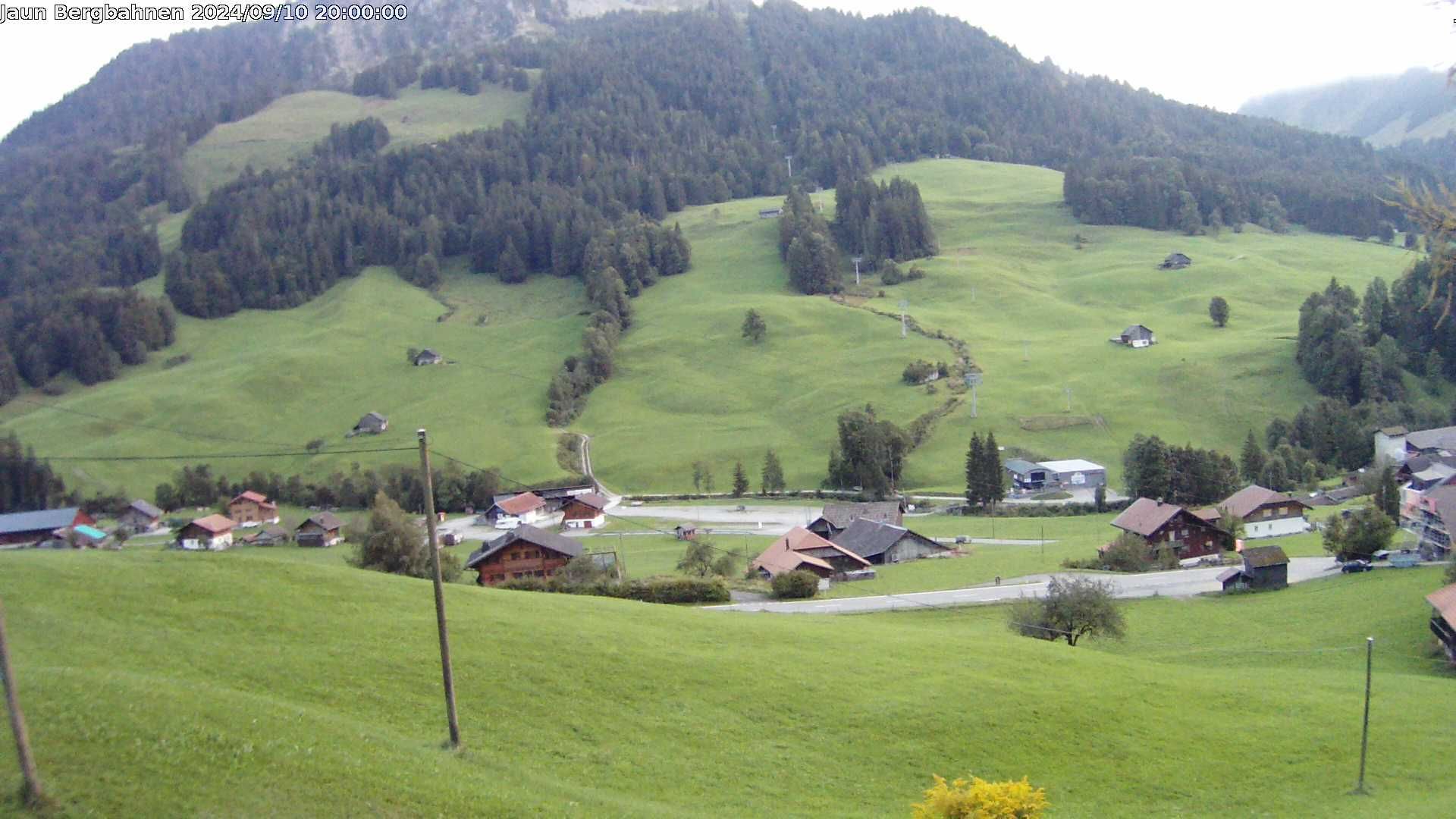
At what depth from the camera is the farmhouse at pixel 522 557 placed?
66062 millimetres

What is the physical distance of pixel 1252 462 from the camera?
85062 mm

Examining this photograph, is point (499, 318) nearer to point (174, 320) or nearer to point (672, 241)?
point (672, 241)

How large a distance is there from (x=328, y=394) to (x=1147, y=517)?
319 feet

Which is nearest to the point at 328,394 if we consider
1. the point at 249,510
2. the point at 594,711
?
the point at 249,510

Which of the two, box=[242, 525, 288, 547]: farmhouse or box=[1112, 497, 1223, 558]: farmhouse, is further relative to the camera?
box=[242, 525, 288, 547]: farmhouse

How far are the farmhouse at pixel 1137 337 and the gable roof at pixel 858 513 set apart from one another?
50.4 metres

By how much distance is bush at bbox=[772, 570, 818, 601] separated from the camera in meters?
55.0

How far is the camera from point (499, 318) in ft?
500

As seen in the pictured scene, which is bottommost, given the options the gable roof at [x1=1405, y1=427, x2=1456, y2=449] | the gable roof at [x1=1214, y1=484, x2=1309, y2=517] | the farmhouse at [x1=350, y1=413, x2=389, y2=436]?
the gable roof at [x1=1214, y1=484, x2=1309, y2=517]

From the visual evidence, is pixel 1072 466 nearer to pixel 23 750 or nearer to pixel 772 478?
pixel 772 478

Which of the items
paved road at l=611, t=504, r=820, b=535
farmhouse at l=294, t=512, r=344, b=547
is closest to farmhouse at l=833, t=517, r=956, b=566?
paved road at l=611, t=504, r=820, b=535

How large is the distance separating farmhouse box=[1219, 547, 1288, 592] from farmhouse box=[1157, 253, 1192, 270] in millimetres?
103974

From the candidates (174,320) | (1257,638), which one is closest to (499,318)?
(174,320)

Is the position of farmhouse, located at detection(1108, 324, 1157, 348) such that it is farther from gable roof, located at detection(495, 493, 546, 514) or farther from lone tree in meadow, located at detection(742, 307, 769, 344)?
gable roof, located at detection(495, 493, 546, 514)
